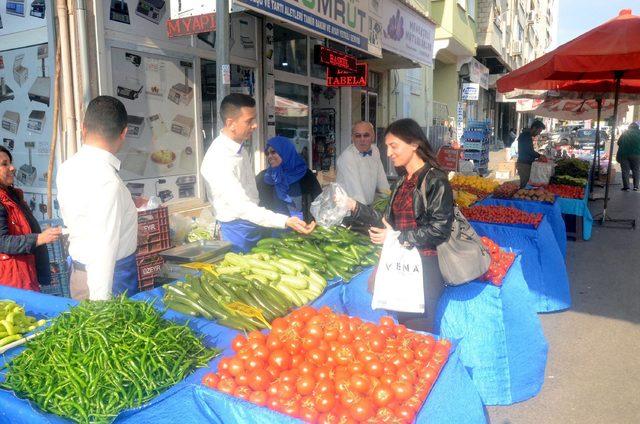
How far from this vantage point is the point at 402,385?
6.46ft

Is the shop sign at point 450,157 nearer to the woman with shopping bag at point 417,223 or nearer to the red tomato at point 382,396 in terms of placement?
the woman with shopping bag at point 417,223

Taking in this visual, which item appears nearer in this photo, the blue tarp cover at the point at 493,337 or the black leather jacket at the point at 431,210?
the black leather jacket at the point at 431,210

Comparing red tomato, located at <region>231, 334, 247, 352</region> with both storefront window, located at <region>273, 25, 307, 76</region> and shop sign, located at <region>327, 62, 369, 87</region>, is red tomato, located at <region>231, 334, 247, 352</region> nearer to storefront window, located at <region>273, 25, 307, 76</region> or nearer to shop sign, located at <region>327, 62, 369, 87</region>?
storefront window, located at <region>273, 25, 307, 76</region>

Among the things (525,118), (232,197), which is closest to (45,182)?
(232,197)

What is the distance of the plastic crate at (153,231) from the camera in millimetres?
4266

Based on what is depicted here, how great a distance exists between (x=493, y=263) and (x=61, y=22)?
200 inches

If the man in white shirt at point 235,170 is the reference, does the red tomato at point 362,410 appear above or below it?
below

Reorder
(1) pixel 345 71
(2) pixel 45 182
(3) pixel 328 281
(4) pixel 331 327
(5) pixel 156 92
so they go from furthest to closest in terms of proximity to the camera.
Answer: (1) pixel 345 71, (5) pixel 156 92, (2) pixel 45 182, (3) pixel 328 281, (4) pixel 331 327

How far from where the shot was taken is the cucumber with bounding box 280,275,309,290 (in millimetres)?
3393

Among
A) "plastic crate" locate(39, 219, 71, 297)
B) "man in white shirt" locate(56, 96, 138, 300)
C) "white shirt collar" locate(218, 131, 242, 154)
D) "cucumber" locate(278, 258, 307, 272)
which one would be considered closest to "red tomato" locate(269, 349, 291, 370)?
"man in white shirt" locate(56, 96, 138, 300)

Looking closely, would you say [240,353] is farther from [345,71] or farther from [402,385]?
[345,71]

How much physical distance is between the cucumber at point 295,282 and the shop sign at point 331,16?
9.34 ft

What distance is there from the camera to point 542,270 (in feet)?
17.4

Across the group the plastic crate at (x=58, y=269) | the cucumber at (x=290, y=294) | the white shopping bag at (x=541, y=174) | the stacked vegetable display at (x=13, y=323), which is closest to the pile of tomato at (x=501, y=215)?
the white shopping bag at (x=541, y=174)
